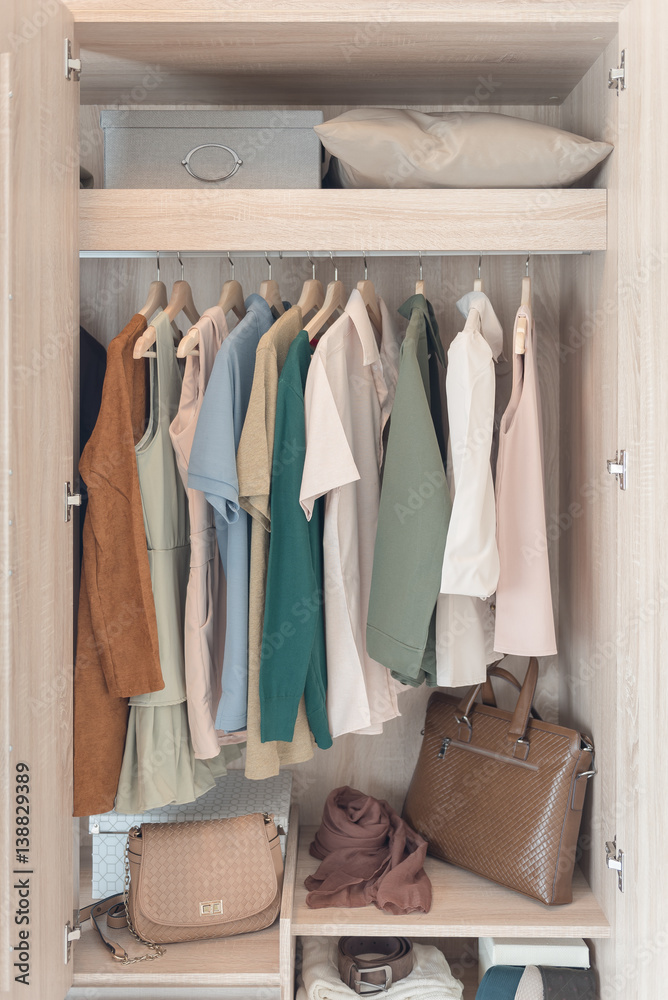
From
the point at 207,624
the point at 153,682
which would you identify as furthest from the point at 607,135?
the point at 153,682

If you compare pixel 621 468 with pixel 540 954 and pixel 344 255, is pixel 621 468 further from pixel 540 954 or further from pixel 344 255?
pixel 540 954

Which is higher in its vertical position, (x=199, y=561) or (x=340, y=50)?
(x=340, y=50)

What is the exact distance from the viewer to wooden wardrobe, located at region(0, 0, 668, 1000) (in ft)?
4.39

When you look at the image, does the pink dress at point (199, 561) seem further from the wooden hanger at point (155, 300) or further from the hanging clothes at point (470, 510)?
the hanging clothes at point (470, 510)

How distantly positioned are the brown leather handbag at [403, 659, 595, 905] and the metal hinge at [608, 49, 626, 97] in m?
1.24

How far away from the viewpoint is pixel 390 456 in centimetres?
153

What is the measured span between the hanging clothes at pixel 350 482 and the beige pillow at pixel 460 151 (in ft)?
0.90

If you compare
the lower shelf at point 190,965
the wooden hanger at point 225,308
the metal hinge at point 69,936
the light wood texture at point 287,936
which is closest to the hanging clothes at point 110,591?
the wooden hanger at point 225,308

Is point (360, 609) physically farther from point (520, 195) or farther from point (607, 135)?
point (607, 135)

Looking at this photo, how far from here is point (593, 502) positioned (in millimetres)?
1703

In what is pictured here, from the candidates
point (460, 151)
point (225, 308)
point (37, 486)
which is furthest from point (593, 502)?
point (37, 486)

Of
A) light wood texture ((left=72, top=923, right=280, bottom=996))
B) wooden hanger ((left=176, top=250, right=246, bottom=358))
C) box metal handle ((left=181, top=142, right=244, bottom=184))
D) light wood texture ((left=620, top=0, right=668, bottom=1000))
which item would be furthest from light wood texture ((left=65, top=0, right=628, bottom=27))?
light wood texture ((left=72, top=923, right=280, bottom=996))

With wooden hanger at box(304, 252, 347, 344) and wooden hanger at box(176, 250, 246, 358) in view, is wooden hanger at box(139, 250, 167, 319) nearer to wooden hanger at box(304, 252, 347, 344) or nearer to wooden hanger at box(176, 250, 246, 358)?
wooden hanger at box(176, 250, 246, 358)

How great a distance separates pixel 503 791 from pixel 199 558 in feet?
2.82
